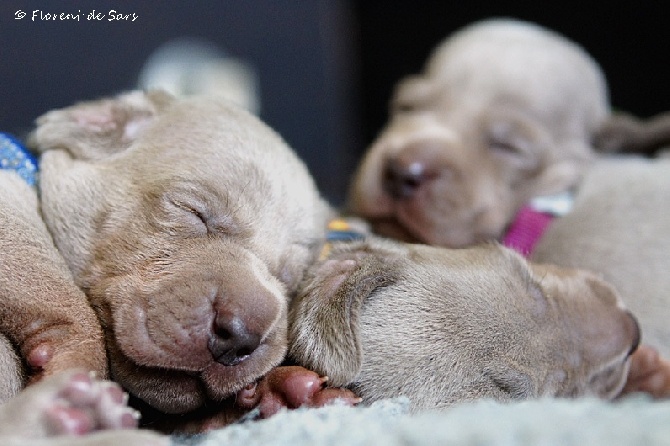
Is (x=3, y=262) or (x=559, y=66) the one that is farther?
(x=559, y=66)

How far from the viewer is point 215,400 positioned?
1622mm

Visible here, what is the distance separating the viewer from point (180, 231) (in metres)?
1.77

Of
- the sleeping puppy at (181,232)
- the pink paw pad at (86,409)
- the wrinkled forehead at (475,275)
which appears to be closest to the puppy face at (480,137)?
the sleeping puppy at (181,232)

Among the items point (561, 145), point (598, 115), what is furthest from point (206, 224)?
point (598, 115)

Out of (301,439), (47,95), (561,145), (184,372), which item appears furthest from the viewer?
(561,145)

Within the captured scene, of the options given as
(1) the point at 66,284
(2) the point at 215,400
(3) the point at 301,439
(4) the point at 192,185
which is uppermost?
(4) the point at 192,185

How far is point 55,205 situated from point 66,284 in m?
0.28

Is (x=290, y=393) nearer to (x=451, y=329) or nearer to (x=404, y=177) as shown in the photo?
(x=451, y=329)

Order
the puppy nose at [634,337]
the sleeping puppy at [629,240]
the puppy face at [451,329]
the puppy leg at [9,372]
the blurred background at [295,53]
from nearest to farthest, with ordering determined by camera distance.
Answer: the puppy leg at [9,372] < the puppy face at [451,329] < the puppy nose at [634,337] < the sleeping puppy at [629,240] < the blurred background at [295,53]

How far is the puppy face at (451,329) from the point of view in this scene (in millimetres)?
1656

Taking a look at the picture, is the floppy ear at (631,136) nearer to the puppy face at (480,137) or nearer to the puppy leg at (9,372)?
the puppy face at (480,137)

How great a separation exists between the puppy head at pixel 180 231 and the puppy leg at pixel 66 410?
0.92 ft

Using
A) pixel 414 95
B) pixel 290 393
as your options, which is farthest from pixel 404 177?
pixel 290 393

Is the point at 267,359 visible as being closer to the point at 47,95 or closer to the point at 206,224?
the point at 206,224
